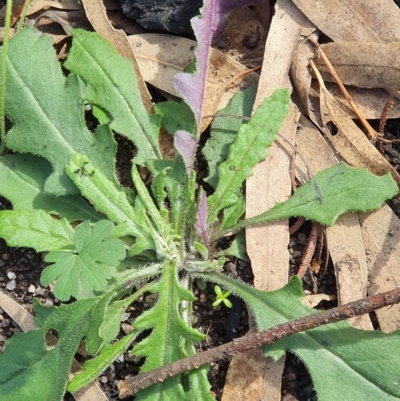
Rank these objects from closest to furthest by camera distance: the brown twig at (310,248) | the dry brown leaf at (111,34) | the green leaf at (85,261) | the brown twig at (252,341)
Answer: the green leaf at (85,261)
the brown twig at (252,341)
the brown twig at (310,248)
the dry brown leaf at (111,34)

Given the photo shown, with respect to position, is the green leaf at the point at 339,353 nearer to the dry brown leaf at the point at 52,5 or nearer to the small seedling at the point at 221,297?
the small seedling at the point at 221,297

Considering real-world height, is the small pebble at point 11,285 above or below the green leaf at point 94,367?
above

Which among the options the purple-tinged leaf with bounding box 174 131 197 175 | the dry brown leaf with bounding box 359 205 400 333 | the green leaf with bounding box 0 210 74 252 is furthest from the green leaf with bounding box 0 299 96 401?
the dry brown leaf with bounding box 359 205 400 333

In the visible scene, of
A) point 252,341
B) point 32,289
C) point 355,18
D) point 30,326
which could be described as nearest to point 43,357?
point 30,326

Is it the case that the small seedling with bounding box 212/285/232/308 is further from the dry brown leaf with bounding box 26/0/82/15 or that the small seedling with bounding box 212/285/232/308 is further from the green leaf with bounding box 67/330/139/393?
the dry brown leaf with bounding box 26/0/82/15

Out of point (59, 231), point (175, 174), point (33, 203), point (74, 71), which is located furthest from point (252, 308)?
point (74, 71)

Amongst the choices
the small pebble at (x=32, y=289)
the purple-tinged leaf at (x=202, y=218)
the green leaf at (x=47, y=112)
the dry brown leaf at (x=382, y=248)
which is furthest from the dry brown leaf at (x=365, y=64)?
the small pebble at (x=32, y=289)

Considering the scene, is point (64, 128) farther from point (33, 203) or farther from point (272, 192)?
point (272, 192)
